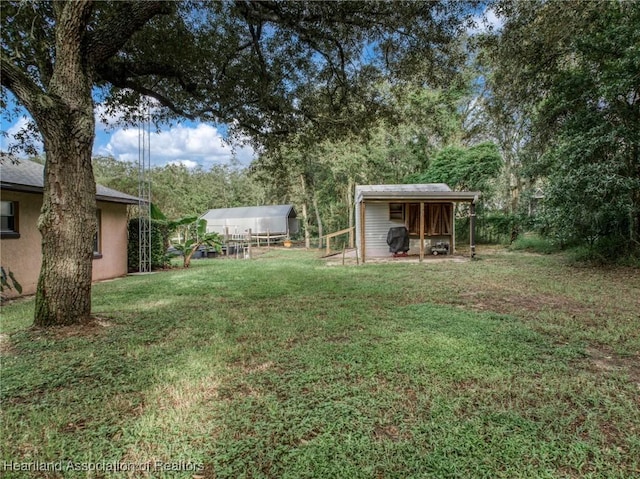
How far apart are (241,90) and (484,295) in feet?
22.1

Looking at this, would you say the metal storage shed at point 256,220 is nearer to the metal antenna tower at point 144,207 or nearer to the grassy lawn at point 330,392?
the metal antenna tower at point 144,207

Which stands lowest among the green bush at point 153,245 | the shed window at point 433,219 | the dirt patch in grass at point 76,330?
the dirt patch in grass at point 76,330

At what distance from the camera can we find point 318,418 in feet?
7.54

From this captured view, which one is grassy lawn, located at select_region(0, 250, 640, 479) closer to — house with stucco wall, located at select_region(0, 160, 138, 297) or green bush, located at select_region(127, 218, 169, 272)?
house with stucco wall, located at select_region(0, 160, 138, 297)

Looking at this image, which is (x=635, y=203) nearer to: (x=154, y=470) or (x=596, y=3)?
(x=596, y=3)

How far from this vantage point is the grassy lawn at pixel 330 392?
1.92 metres

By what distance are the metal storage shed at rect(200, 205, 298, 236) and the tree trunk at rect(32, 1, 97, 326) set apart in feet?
75.5

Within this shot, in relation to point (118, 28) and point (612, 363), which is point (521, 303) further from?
point (118, 28)

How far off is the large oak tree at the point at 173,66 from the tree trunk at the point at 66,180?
12 mm

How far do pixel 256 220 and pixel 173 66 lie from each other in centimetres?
2217

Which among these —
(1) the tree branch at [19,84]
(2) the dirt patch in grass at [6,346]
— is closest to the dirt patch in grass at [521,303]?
(2) the dirt patch in grass at [6,346]

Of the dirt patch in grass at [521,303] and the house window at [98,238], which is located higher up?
the house window at [98,238]

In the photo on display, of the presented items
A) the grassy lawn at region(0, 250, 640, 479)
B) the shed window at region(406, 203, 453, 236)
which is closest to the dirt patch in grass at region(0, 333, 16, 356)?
the grassy lawn at region(0, 250, 640, 479)

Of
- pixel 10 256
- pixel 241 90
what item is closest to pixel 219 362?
pixel 241 90
